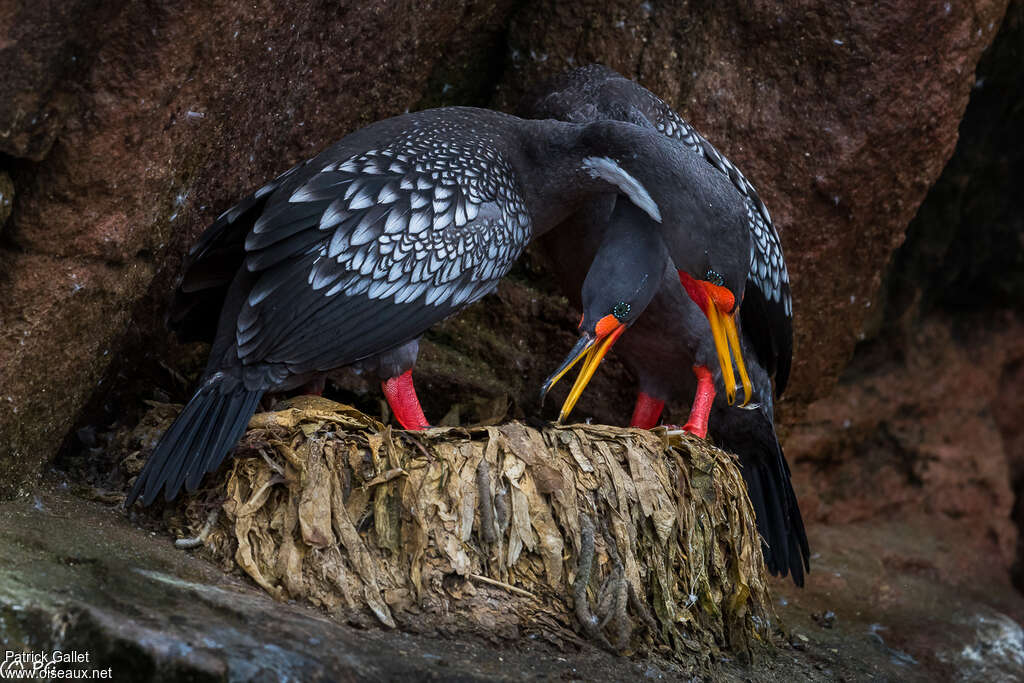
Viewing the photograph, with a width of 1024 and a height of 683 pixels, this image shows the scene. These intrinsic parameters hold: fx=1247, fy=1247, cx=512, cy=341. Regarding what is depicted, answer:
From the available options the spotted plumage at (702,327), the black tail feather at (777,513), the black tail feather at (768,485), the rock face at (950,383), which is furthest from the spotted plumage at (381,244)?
the rock face at (950,383)

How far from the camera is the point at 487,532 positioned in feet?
12.6

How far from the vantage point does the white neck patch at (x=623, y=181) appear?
4.40 m

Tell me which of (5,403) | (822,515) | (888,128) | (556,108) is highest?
(888,128)

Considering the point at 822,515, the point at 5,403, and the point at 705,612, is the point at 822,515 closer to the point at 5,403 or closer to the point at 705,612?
the point at 705,612

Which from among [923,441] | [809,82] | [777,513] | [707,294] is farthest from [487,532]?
[923,441]

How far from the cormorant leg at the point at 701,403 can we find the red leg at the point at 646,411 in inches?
13.2

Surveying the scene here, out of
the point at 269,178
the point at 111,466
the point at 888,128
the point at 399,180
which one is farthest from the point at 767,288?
the point at 111,466

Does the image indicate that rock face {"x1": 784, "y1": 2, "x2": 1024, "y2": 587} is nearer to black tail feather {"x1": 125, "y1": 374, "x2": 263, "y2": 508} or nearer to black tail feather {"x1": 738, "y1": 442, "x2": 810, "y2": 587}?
black tail feather {"x1": 738, "y1": 442, "x2": 810, "y2": 587}

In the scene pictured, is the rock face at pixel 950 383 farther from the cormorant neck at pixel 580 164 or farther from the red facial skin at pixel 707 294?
the cormorant neck at pixel 580 164

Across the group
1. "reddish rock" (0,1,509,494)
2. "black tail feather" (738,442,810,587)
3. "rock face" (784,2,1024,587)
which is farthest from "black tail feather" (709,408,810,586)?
"reddish rock" (0,1,509,494)

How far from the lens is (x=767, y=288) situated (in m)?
4.89

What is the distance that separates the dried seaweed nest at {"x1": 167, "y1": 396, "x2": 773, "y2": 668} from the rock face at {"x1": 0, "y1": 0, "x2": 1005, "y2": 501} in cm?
74

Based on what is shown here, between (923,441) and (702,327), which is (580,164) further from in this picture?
(923,441)

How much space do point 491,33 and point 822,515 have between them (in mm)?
3189
